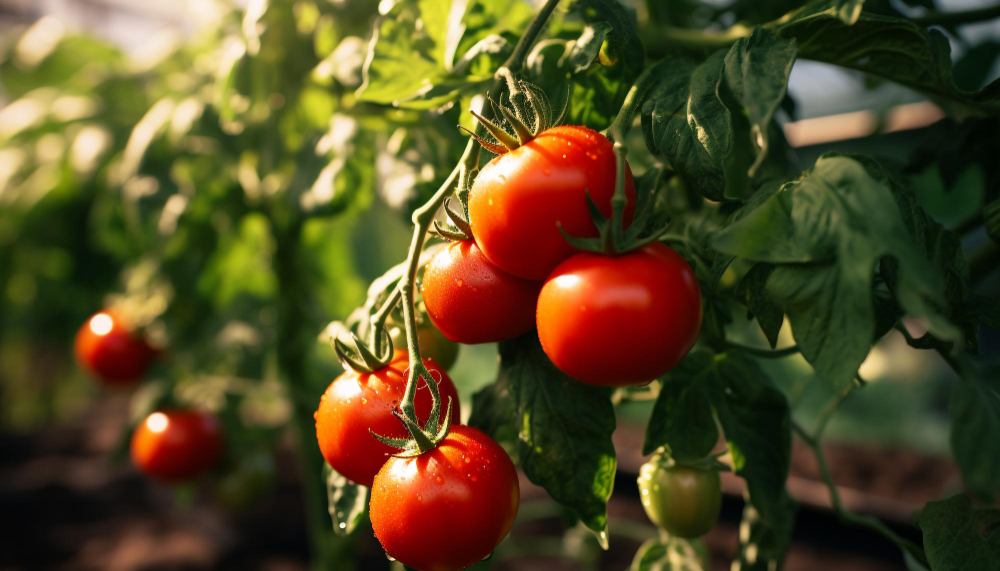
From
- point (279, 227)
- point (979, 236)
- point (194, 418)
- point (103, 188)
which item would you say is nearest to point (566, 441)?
point (279, 227)

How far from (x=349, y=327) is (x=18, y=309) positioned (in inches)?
62.7

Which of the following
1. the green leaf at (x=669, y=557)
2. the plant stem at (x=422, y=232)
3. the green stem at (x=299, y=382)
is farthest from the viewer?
the green stem at (x=299, y=382)

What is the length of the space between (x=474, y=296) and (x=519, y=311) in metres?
0.03

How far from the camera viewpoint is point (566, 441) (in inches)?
17.1

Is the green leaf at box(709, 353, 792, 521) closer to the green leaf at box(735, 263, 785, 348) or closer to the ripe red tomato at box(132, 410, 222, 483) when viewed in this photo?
the green leaf at box(735, 263, 785, 348)

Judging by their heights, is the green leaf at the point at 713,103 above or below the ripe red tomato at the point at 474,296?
above

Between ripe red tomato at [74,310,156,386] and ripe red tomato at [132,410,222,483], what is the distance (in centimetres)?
11

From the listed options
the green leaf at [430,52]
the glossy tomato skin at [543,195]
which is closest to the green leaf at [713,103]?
the glossy tomato skin at [543,195]

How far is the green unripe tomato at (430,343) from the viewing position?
526 millimetres

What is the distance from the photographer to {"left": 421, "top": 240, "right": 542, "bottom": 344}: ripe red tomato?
0.41m

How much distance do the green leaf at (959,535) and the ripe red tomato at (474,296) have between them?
0.32 meters

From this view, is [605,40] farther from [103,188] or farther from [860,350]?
[103,188]

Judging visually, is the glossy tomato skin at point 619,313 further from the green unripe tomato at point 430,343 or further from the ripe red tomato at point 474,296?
the green unripe tomato at point 430,343

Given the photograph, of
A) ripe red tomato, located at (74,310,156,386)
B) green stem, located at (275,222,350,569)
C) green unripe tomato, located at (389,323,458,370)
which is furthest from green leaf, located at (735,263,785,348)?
ripe red tomato, located at (74,310,156,386)
